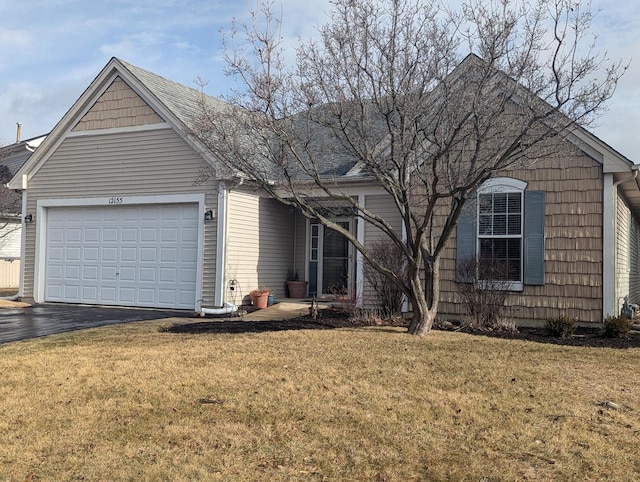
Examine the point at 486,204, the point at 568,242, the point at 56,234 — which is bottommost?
the point at 568,242

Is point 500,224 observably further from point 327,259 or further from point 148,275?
point 148,275

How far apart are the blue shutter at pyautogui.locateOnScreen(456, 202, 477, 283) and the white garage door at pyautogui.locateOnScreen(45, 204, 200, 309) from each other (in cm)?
617

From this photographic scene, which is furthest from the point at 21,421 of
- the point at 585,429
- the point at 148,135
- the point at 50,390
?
the point at 148,135

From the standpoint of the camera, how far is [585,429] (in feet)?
17.1

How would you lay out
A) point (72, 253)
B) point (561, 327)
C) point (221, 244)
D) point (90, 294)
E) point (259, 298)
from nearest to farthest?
point (561, 327) < point (221, 244) < point (259, 298) < point (90, 294) < point (72, 253)

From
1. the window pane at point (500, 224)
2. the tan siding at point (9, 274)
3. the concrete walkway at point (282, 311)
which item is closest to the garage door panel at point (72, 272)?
the concrete walkway at point (282, 311)

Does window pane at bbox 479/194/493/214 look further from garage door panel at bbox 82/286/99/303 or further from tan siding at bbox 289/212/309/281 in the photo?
garage door panel at bbox 82/286/99/303

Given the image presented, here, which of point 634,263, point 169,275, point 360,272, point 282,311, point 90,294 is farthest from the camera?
point 634,263

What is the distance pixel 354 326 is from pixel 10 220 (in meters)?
19.3

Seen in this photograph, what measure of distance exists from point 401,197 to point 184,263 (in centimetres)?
677

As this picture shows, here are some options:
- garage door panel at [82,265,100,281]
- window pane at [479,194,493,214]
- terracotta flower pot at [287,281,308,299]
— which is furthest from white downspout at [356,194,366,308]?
garage door panel at [82,265,100,281]

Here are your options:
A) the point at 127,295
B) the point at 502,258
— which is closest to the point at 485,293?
the point at 502,258

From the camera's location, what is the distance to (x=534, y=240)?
11.5m

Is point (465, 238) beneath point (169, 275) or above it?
above
